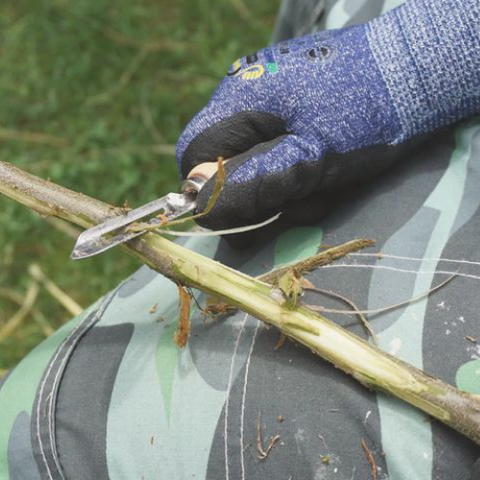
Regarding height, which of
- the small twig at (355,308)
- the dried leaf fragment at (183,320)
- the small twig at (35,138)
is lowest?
the small twig at (355,308)

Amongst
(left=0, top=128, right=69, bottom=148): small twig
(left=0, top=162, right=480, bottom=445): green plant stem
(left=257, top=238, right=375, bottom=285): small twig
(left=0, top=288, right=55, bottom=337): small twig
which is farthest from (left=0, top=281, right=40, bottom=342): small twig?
(left=257, top=238, right=375, bottom=285): small twig

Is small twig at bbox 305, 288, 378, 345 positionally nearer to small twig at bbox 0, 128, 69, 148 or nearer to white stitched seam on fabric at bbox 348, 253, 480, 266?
white stitched seam on fabric at bbox 348, 253, 480, 266

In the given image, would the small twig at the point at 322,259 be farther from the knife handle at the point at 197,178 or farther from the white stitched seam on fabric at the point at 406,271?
the knife handle at the point at 197,178

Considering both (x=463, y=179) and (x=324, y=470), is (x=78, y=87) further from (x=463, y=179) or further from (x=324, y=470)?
(x=324, y=470)

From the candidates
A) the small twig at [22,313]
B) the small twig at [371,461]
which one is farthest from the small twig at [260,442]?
the small twig at [22,313]

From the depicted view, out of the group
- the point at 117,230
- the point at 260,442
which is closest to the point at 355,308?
the point at 260,442

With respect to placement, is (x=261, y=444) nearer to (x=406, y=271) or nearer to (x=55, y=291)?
(x=406, y=271)
